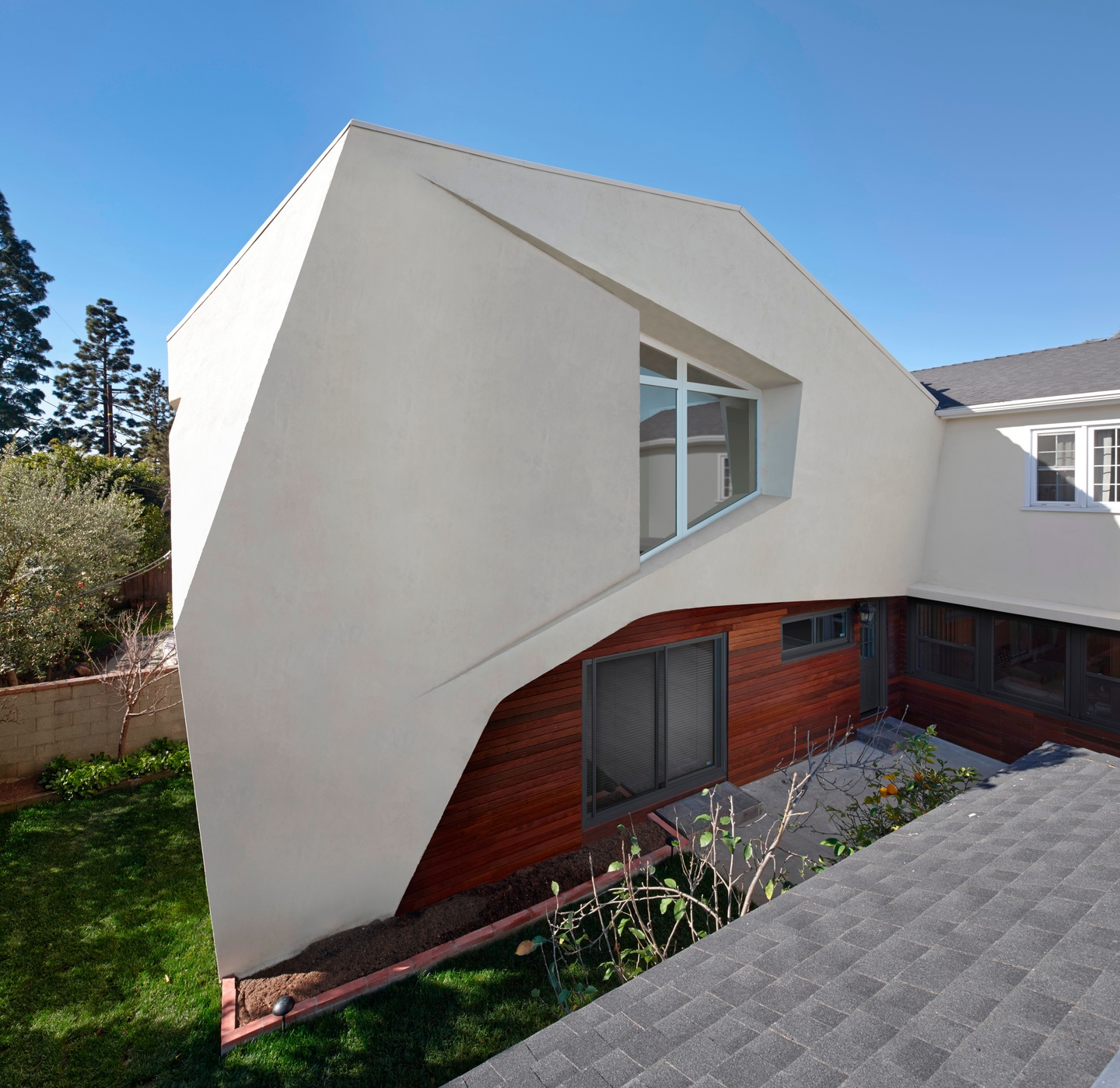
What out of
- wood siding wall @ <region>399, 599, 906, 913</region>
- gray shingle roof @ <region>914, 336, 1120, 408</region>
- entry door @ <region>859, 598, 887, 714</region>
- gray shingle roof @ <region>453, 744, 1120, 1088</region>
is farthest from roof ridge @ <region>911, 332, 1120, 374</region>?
gray shingle roof @ <region>453, 744, 1120, 1088</region>

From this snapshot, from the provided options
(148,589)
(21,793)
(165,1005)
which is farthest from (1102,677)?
(148,589)

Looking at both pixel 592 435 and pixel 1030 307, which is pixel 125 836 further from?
pixel 1030 307

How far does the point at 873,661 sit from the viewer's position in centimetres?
1109

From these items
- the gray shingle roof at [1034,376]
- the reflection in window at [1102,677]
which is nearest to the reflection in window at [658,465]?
the gray shingle roof at [1034,376]

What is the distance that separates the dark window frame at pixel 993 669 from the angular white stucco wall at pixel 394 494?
7.01 metres

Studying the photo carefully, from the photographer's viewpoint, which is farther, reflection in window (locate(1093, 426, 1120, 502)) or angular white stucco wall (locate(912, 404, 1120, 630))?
angular white stucco wall (locate(912, 404, 1120, 630))

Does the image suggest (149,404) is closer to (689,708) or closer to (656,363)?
(656,363)

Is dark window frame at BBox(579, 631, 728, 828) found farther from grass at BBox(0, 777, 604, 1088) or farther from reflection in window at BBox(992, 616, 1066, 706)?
reflection in window at BBox(992, 616, 1066, 706)

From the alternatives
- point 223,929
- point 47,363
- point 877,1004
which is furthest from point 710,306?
point 47,363

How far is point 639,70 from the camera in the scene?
8.92m

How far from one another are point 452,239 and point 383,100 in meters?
4.10

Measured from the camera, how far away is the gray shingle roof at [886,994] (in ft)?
6.35

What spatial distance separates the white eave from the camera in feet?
27.1

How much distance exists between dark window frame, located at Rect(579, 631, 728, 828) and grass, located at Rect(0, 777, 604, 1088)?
2069mm
